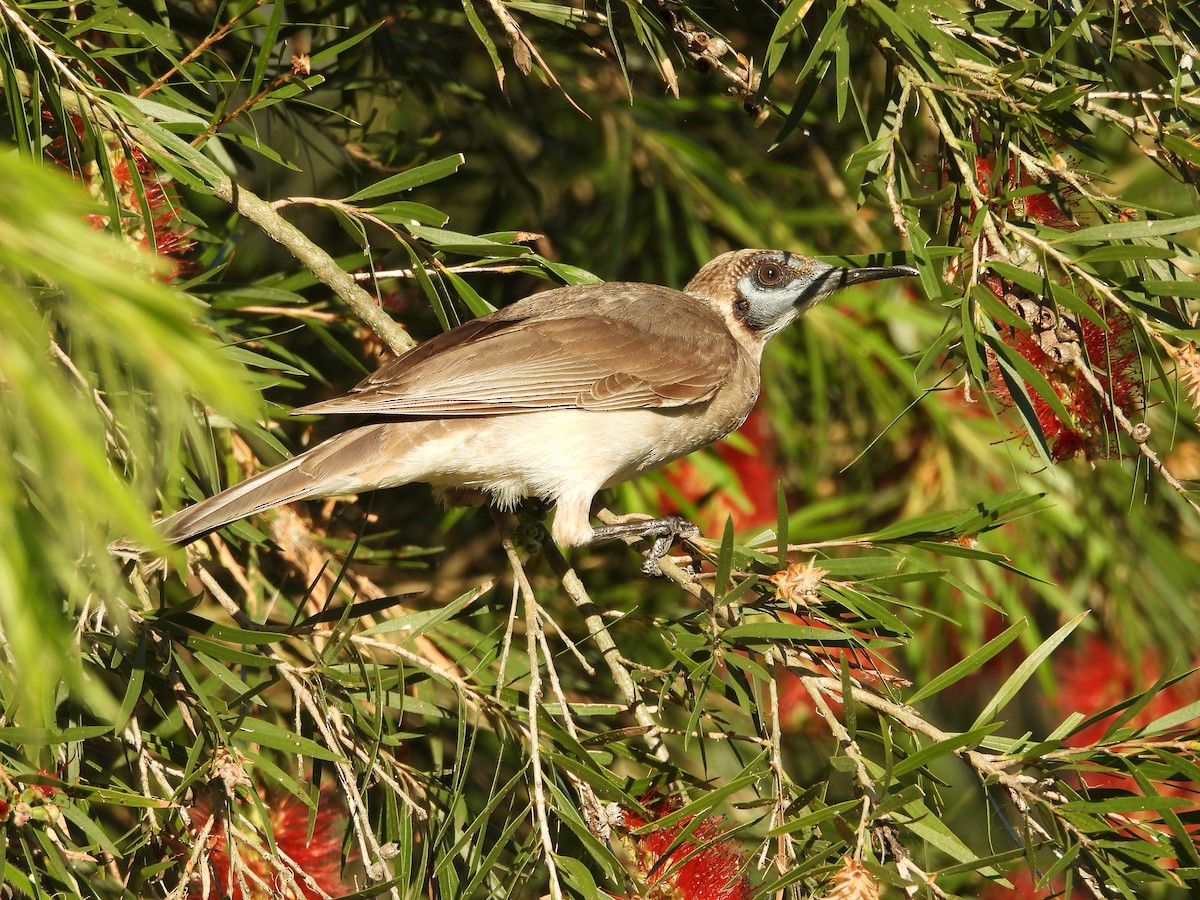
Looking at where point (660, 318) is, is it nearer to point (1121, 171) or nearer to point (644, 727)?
point (644, 727)

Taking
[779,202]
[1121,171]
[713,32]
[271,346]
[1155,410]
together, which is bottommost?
[1155,410]

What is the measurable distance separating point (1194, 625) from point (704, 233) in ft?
7.97

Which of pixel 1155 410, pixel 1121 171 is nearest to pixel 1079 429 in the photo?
pixel 1155 410

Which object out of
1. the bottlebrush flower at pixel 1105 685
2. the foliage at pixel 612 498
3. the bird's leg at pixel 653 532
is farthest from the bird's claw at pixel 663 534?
the bottlebrush flower at pixel 1105 685

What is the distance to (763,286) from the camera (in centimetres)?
432

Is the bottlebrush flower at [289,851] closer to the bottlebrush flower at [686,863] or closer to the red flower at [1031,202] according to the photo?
the bottlebrush flower at [686,863]

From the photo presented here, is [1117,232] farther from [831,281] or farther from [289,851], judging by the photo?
[289,851]

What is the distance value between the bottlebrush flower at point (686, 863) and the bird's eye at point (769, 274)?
2.57 metres

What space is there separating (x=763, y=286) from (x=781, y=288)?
0.08 m

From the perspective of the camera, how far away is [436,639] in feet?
10.4

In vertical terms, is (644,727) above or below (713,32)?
below

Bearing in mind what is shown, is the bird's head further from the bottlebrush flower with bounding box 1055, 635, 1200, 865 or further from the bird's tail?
the bottlebrush flower with bounding box 1055, 635, 1200, 865

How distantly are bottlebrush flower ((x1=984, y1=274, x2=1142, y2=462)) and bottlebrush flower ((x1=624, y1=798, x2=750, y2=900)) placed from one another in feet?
3.72

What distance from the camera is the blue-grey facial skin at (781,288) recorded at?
4074 mm
